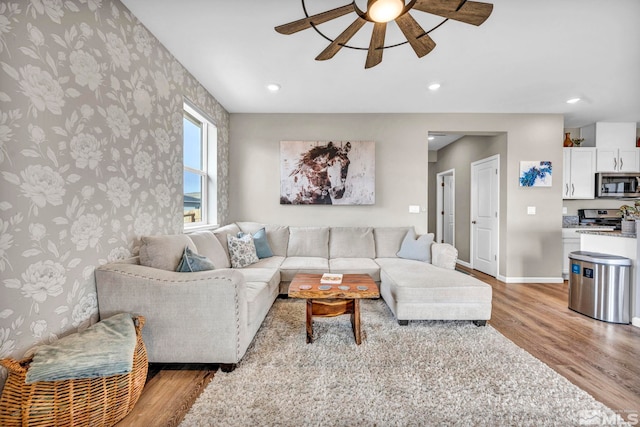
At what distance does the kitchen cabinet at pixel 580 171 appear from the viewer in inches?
163

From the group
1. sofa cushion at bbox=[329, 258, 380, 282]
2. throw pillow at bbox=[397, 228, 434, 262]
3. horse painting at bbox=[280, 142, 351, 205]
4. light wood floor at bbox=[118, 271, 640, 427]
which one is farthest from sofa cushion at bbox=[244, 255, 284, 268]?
throw pillow at bbox=[397, 228, 434, 262]

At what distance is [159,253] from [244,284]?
0.71m

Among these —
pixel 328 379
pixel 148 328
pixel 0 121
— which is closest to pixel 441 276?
pixel 328 379

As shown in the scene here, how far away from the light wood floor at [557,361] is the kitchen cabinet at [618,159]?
2.66 meters

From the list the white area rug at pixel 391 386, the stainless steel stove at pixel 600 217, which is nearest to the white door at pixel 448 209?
the stainless steel stove at pixel 600 217

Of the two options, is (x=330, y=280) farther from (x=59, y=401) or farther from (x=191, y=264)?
(x=59, y=401)

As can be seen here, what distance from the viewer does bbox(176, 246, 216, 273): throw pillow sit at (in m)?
1.97

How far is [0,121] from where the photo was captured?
118 centimetres

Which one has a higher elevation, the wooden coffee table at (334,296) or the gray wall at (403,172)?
the gray wall at (403,172)

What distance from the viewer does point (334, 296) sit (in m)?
1.98

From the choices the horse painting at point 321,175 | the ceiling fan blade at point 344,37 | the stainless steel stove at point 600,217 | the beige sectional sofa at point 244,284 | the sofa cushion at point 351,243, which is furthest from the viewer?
the stainless steel stove at point 600,217

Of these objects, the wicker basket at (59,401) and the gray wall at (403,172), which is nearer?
the wicker basket at (59,401)

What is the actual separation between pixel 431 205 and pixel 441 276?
426 centimetres

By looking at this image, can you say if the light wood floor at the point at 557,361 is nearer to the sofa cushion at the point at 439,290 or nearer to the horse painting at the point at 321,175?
the sofa cushion at the point at 439,290
